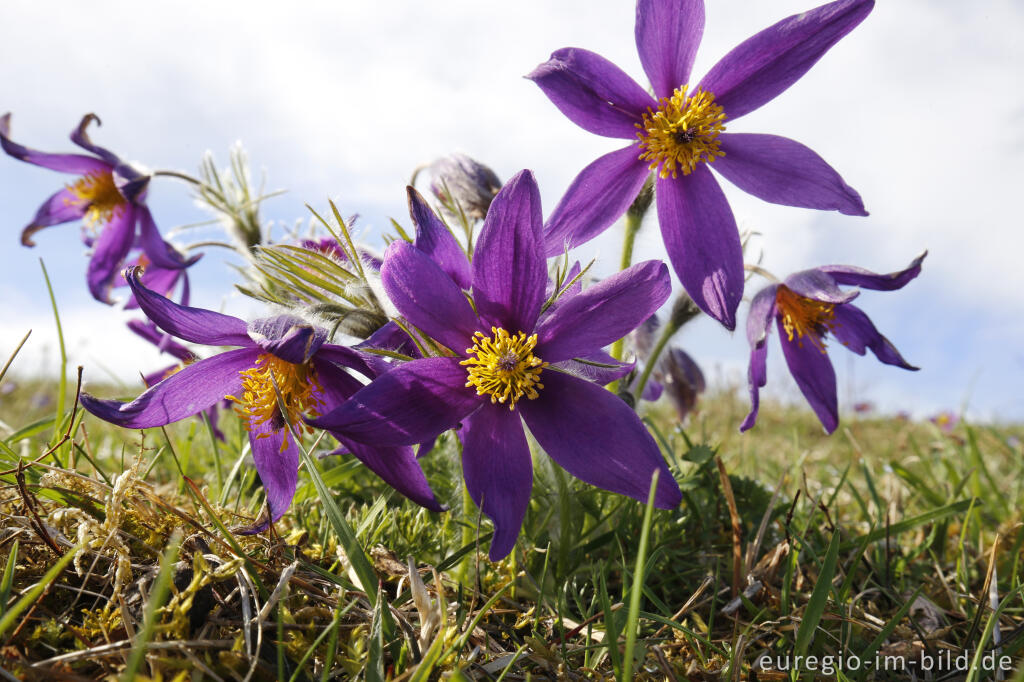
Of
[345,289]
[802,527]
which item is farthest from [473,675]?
[802,527]

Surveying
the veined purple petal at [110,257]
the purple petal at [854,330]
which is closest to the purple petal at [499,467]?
the purple petal at [854,330]

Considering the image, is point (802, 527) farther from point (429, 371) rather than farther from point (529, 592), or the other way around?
Answer: point (429, 371)

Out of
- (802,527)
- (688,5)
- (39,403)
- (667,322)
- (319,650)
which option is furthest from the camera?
(39,403)

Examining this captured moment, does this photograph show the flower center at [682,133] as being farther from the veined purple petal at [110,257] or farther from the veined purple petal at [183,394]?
the veined purple petal at [110,257]

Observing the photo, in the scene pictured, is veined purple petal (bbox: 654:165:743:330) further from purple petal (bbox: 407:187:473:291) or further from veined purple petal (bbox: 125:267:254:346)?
veined purple petal (bbox: 125:267:254:346)

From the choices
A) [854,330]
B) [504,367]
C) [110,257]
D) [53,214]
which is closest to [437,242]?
[504,367]

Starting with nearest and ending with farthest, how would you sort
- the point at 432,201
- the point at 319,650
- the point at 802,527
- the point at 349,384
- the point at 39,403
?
1. the point at 319,650
2. the point at 349,384
3. the point at 432,201
4. the point at 802,527
5. the point at 39,403

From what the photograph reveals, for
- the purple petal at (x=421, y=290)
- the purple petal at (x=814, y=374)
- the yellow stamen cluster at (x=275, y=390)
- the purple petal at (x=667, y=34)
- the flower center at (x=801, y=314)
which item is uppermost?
the purple petal at (x=667, y=34)
